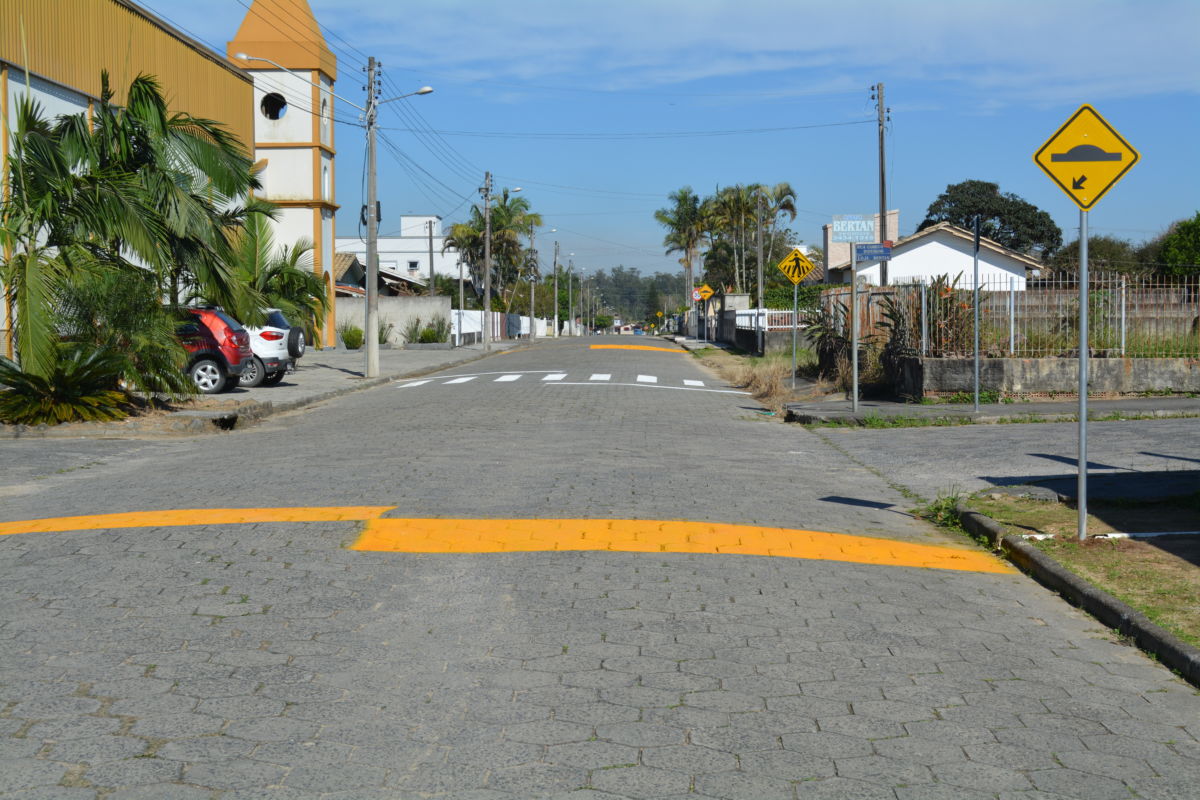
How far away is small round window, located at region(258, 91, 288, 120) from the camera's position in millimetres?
45219

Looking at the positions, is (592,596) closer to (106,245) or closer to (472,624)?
(472,624)

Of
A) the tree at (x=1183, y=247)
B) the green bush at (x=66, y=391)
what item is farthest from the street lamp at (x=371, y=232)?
the tree at (x=1183, y=247)

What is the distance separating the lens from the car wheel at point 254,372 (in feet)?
76.8

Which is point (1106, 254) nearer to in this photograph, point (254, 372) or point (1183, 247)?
point (1183, 247)

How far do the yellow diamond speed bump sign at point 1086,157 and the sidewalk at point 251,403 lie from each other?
11.8 metres

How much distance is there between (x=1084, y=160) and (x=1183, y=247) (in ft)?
200

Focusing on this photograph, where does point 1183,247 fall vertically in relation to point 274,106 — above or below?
below

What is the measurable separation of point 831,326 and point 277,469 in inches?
639

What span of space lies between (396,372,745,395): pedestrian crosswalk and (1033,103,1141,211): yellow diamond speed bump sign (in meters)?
15.8

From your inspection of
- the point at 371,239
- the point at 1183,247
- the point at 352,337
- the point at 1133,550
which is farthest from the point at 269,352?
the point at 1183,247

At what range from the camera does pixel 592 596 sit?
645 cm

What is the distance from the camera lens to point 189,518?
8.65 metres

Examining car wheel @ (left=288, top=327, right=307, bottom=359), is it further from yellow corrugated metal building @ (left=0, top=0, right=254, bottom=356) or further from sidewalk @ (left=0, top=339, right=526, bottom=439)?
yellow corrugated metal building @ (left=0, top=0, right=254, bottom=356)

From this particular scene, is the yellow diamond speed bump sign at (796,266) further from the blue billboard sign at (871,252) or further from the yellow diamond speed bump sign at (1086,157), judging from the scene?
the yellow diamond speed bump sign at (1086,157)
